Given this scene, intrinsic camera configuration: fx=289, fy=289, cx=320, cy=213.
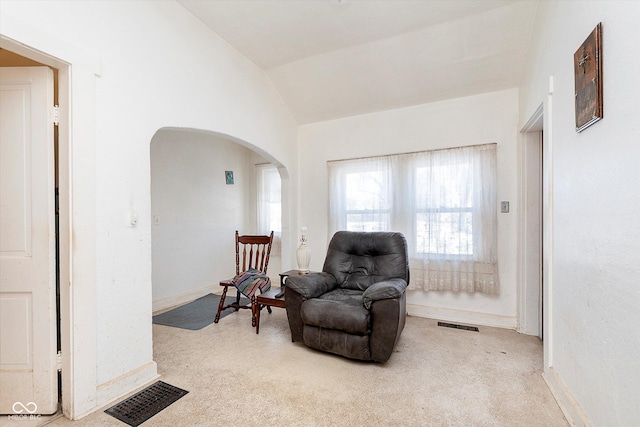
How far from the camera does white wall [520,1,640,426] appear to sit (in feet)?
3.71

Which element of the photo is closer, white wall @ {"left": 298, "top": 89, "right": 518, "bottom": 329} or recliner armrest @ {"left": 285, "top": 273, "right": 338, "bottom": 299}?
recliner armrest @ {"left": 285, "top": 273, "right": 338, "bottom": 299}

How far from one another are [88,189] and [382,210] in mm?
2835

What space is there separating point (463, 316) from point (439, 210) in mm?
1201

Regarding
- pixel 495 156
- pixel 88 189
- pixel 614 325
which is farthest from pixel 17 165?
pixel 495 156

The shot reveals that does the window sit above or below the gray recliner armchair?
above

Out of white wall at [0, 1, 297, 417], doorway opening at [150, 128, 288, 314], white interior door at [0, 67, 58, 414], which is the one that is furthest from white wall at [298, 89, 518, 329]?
white interior door at [0, 67, 58, 414]

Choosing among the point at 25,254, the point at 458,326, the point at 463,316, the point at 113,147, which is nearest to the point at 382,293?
the point at 458,326

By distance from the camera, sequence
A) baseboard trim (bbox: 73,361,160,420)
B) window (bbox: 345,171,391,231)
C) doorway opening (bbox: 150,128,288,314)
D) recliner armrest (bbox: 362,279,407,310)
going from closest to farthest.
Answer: baseboard trim (bbox: 73,361,160,420) → recliner armrest (bbox: 362,279,407,310) → window (bbox: 345,171,391,231) → doorway opening (bbox: 150,128,288,314)

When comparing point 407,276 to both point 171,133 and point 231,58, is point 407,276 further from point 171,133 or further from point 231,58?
point 171,133

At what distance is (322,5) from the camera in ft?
8.00

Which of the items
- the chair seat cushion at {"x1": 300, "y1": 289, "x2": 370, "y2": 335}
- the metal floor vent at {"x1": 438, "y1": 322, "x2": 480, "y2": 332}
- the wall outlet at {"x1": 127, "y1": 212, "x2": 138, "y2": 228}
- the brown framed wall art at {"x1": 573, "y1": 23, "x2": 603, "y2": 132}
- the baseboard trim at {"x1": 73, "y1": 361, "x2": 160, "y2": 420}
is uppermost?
the brown framed wall art at {"x1": 573, "y1": 23, "x2": 603, "y2": 132}

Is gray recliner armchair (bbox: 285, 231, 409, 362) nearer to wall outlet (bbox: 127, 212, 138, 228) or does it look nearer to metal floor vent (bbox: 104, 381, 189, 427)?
metal floor vent (bbox: 104, 381, 189, 427)

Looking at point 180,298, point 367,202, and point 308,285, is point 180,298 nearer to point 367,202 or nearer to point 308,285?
point 308,285

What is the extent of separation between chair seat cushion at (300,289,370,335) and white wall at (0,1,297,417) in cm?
120
